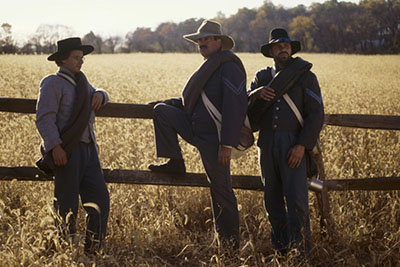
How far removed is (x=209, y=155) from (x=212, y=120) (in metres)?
0.32

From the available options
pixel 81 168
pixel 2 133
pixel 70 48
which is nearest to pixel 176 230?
pixel 81 168

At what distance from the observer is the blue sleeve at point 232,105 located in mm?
3498

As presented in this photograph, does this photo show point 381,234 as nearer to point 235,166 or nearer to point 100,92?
point 235,166

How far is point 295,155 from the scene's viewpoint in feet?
11.7

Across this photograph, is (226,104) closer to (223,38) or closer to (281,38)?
(223,38)

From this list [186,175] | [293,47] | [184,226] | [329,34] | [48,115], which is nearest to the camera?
[48,115]

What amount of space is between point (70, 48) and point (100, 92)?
500 millimetres

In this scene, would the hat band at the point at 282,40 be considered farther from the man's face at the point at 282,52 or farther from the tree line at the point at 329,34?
the tree line at the point at 329,34

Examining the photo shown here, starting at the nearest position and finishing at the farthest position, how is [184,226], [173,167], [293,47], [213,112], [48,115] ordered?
[48,115] < [213,112] < [293,47] < [173,167] < [184,226]

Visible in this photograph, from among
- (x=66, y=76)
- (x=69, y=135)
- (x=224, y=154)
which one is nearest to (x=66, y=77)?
(x=66, y=76)

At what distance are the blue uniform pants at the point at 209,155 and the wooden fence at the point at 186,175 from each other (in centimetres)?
41

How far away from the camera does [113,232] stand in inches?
160

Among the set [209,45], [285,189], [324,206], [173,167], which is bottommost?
[324,206]

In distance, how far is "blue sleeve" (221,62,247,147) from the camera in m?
3.50
